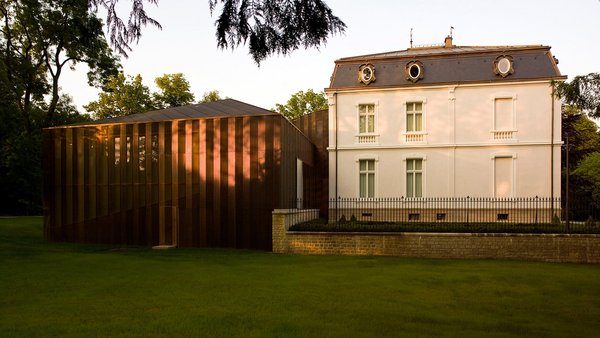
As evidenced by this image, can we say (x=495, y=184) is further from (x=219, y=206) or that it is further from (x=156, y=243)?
(x=156, y=243)

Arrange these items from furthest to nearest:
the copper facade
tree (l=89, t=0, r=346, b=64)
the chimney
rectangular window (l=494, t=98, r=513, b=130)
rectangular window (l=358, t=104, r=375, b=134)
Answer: the chimney → rectangular window (l=358, t=104, r=375, b=134) → rectangular window (l=494, t=98, r=513, b=130) → the copper facade → tree (l=89, t=0, r=346, b=64)

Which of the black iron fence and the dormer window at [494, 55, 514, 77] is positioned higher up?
the dormer window at [494, 55, 514, 77]

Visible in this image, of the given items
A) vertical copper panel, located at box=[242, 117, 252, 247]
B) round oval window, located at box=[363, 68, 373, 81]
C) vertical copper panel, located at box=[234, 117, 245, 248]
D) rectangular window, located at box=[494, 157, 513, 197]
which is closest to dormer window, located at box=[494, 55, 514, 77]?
rectangular window, located at box=[494, 157, 513, 197]

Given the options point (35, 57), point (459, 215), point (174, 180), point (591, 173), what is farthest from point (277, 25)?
point (35, 57)

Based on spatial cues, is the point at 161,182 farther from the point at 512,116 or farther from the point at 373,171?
the point at 512,116

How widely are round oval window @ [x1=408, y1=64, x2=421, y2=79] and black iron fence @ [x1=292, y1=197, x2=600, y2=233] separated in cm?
656

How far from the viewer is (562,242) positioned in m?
16.4

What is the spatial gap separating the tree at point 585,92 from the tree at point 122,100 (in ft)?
130

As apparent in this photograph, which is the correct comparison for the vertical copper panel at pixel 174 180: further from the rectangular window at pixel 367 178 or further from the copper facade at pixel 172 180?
the rectangular window at pixel 367 178

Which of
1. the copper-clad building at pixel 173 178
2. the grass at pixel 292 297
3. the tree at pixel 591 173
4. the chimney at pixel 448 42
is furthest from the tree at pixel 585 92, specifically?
the chimney at pixel 448 42

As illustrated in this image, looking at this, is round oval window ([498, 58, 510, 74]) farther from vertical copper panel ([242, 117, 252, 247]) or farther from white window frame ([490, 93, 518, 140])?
vertical copper panel ([242, 117, 252, 247])

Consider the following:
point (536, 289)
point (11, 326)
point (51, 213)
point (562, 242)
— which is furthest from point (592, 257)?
point (51, 213)

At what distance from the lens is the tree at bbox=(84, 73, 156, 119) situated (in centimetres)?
4453

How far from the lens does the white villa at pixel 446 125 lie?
24156 mm
